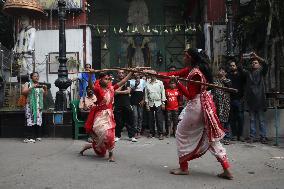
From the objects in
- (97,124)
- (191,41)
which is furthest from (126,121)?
(191,41)

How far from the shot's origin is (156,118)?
1121cm

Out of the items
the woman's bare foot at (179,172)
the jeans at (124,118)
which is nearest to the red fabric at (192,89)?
the woman's bare foot at (179,172)

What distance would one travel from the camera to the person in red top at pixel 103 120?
307 inches

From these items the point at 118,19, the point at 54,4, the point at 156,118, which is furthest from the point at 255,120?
the point at 118,19

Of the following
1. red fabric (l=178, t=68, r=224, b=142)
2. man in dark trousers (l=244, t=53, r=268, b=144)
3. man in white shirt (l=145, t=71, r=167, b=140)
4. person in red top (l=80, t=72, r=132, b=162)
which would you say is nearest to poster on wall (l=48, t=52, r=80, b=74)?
man in white shirt (l=145, t=71, r=167, b=140)

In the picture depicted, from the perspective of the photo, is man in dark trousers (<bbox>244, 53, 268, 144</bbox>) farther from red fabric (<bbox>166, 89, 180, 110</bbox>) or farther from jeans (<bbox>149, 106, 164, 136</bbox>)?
jeans (<bbox>149, 106, 164, 136</bbox>)

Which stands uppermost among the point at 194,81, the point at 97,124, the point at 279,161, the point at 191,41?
the point at 191,41

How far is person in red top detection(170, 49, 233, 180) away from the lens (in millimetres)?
6484

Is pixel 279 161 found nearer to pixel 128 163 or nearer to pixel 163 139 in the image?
pixel 128 163

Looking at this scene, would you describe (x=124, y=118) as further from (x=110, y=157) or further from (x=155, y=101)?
(x=110, y=157)

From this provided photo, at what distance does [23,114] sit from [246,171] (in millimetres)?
6837

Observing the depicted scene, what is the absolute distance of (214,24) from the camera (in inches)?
637

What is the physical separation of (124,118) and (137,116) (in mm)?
657

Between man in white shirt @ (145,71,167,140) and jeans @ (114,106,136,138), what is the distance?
819 mm
